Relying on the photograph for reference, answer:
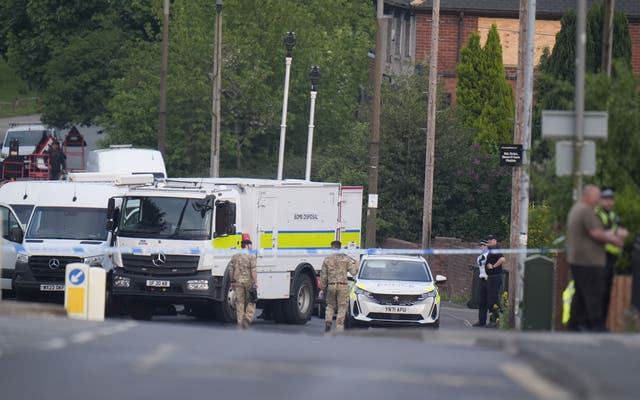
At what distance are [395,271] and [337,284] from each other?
2271 millimetres

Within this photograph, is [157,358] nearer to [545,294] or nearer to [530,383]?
[530,383]

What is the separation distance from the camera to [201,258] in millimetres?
26328

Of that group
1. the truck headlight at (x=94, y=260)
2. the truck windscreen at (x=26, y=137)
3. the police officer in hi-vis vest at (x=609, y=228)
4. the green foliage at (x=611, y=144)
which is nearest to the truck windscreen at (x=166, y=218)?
the truck headlight at (x=94, y=260)

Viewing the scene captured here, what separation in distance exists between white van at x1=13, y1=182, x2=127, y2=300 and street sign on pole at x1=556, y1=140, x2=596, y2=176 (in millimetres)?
12136

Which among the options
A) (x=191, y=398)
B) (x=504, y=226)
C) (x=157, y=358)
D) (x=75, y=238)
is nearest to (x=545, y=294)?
(x=157, y=358)

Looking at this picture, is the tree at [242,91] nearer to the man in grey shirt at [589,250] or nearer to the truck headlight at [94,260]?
the truck headlight at [94,260]

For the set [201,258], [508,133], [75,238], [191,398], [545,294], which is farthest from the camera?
[508,133]

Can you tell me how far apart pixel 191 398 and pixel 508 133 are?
127 feet

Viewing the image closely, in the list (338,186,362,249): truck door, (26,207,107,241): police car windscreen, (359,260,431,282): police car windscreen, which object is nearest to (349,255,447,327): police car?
(359,260,431,282): police car windscreen

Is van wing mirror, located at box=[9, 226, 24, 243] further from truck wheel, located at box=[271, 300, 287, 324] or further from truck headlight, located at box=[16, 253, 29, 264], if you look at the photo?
truck wheel, located at box=[271, 300, 287, 324]

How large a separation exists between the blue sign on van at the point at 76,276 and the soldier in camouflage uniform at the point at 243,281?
4068 mm

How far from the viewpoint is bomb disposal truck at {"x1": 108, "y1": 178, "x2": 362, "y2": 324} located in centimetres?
2642

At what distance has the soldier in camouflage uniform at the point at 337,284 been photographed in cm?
2572

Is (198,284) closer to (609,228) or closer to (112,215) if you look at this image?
(112,215)
